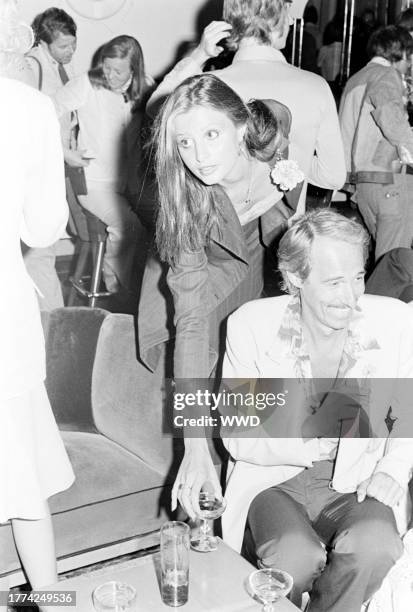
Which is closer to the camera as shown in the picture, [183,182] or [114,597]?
[114,597]

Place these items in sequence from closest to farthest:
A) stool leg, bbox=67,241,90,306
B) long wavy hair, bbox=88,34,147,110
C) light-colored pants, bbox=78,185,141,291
A: long wavy hair, bbox=88,34,147,110 < light-colored pants, bbox=78,185,141,291 < stool leg, bbox=67,241,90,306

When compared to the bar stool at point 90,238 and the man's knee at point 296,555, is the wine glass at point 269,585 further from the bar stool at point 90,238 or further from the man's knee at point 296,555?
the bar stool at point 90,238

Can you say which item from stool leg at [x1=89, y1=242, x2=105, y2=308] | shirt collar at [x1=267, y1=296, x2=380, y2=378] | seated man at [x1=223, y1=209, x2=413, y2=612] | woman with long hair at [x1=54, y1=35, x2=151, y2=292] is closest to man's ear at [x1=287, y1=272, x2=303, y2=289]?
seated man at [x1=223, y1=209, x2=413, y2=612]

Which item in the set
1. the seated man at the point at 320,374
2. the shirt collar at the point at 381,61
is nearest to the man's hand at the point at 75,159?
the shirt collar at the point at 381,61

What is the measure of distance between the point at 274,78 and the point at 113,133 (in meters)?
2.06

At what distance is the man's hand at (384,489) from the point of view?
1.91 meters

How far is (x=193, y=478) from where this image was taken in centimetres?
182

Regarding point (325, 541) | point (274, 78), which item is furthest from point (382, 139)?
point (325, 541)

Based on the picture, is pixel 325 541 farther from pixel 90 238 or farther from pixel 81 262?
pixel 81 262

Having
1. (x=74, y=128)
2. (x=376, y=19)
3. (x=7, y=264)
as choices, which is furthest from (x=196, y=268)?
(x=376, y=19)

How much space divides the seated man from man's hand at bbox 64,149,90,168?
2582 mm

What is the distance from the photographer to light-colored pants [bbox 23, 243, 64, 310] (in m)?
3.80

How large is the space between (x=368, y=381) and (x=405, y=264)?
1.56 ft
